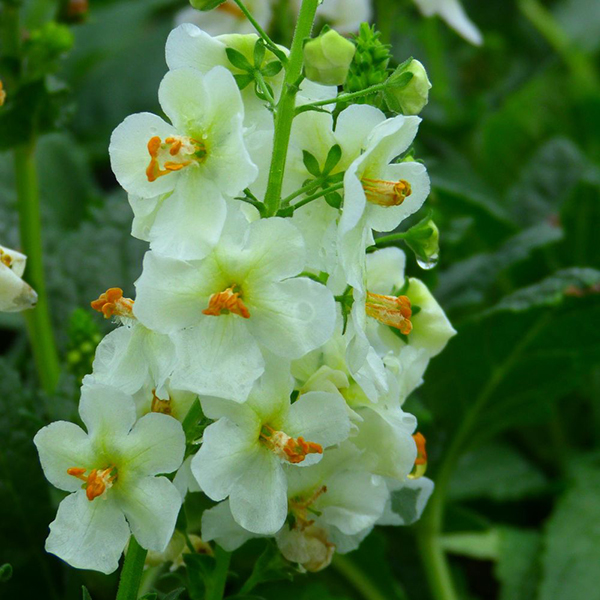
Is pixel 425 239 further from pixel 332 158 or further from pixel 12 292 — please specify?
pixel 12 292

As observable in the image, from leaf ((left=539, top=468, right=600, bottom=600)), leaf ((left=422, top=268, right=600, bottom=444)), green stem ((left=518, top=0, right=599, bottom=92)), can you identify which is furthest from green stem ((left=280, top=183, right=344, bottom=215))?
green stem ((left=518, top=0, right=599, bottom=92))

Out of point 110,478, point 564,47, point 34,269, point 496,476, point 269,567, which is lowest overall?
point 496,476

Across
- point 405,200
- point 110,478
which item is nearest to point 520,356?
point 405,200

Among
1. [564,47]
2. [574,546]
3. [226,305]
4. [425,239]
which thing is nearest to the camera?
[226,305]

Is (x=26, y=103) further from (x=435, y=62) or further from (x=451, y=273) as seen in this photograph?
(x=435, y=62)

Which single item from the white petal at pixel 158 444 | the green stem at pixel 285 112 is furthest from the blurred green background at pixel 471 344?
the green stem at pixel 285 112

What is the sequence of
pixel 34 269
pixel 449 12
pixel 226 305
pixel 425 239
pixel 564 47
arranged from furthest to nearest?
pixel 564 47 < pixel 449 12 < pixel 34 269 < pixel 425 239 < pixel 226 305
